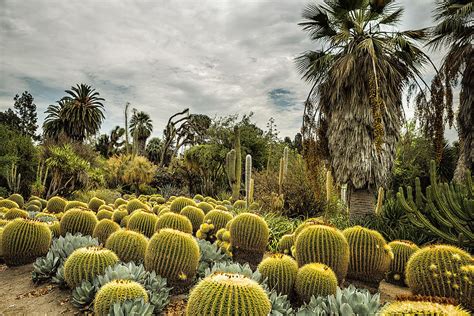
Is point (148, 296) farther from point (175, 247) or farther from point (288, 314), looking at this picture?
point (288, 314)

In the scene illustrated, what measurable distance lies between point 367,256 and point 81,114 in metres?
40.7

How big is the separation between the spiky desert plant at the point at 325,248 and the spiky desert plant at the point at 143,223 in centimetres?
290

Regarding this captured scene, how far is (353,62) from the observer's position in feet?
30.5

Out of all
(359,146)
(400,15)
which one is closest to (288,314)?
(359,146)

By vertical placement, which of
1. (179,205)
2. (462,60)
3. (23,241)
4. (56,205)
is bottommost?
(23,241)

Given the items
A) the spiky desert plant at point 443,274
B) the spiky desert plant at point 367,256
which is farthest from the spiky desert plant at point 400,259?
the spiky desert plant at point 443,274

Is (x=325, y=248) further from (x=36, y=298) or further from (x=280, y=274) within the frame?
(x=36, y=298)

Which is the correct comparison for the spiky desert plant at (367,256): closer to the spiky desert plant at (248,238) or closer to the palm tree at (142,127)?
the spiky desert plant at (248,238)

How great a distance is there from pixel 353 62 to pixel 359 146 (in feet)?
7.23

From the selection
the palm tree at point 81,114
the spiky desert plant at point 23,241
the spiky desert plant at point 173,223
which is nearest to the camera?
the spiky desert plant at point 23,241

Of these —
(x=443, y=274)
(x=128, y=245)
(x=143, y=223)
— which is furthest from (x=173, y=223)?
(x=443, y=274)

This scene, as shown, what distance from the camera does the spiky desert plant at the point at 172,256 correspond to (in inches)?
175

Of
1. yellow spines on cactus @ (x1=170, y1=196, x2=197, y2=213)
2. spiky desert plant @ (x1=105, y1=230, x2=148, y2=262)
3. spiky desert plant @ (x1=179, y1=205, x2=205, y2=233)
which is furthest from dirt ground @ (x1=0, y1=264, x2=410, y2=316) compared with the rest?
yellow spines on cactus @ (x1=170, y1=196, x2=197, y2=213)

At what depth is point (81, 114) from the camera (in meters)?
40.0
